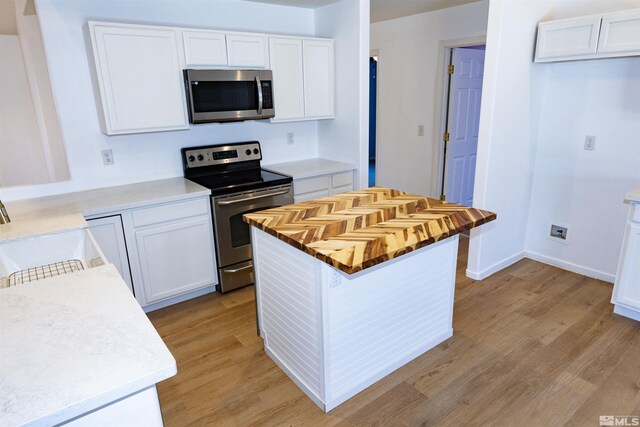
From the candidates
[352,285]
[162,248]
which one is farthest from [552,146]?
[162,248]

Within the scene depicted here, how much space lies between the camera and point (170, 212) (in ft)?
9.27

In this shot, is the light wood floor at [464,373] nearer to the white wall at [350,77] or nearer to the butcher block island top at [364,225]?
the butcher block island top at [364,225]

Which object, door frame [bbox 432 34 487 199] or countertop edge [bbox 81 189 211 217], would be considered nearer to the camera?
countertop edge [bbox 81 189 211 217]

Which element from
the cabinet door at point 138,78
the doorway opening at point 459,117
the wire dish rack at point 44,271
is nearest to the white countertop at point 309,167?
the cabinet door at point 138,78

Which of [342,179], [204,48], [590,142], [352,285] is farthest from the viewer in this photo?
[342,179]

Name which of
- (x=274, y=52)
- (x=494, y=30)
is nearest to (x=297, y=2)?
(x=274, y=52)

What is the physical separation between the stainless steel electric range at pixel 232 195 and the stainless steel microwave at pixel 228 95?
0.40 m

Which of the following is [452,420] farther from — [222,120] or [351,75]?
[351,75]

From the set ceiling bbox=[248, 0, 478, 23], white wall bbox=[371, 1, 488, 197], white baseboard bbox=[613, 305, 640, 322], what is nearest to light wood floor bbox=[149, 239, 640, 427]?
white baseboard bbox=[613, 305, 640, 322]

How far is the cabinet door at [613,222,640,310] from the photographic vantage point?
2576 mm

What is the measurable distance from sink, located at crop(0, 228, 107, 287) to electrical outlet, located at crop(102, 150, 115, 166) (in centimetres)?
112

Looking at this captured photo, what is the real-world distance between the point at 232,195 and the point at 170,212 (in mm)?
465

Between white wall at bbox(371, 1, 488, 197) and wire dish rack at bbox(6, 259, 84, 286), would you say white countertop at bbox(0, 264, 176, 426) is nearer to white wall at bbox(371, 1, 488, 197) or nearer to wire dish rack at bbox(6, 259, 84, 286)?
wire dish rack at bbox(6, 259, 84, 286)

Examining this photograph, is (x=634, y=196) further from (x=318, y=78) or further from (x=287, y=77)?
(x=287, y=77)
